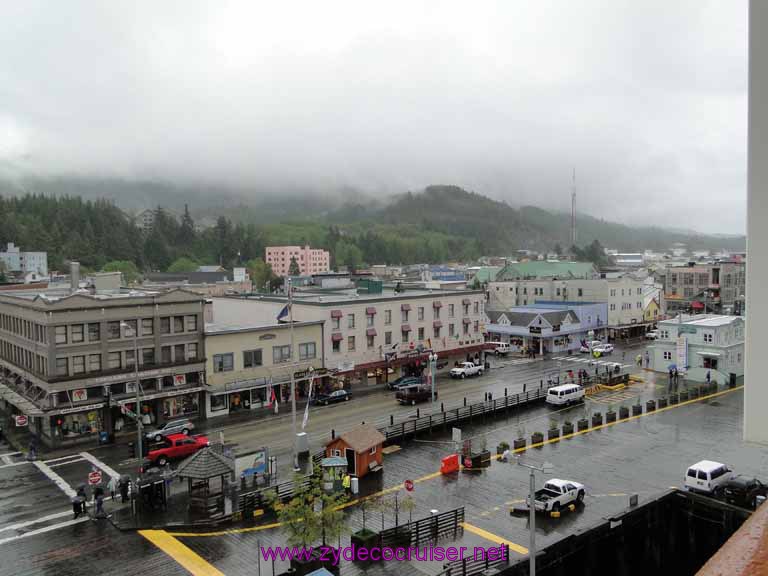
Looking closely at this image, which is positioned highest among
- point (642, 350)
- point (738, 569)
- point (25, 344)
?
point (738, 569)

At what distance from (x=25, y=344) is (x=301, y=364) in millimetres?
21966

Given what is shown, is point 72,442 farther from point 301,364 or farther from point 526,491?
point 526,491

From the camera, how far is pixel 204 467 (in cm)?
2917

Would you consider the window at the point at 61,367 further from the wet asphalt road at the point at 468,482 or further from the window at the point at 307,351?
the window at the point at 307,351

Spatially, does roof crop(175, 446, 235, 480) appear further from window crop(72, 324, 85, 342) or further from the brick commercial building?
window crop(72, 324, 85, 342)

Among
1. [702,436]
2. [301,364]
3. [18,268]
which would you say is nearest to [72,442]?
[301,364]

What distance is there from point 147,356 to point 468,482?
27078 millimetres

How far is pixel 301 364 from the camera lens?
56.1 m

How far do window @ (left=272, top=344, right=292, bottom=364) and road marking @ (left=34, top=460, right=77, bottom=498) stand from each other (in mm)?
20125

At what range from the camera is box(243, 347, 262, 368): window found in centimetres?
5228

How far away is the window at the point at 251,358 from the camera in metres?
52.3

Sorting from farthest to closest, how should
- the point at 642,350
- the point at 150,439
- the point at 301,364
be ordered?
the point at 642,350 < the point at 301,364 < the point at 150,439

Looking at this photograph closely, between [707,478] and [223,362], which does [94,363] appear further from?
[707,478]

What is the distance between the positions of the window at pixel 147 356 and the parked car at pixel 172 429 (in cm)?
540
